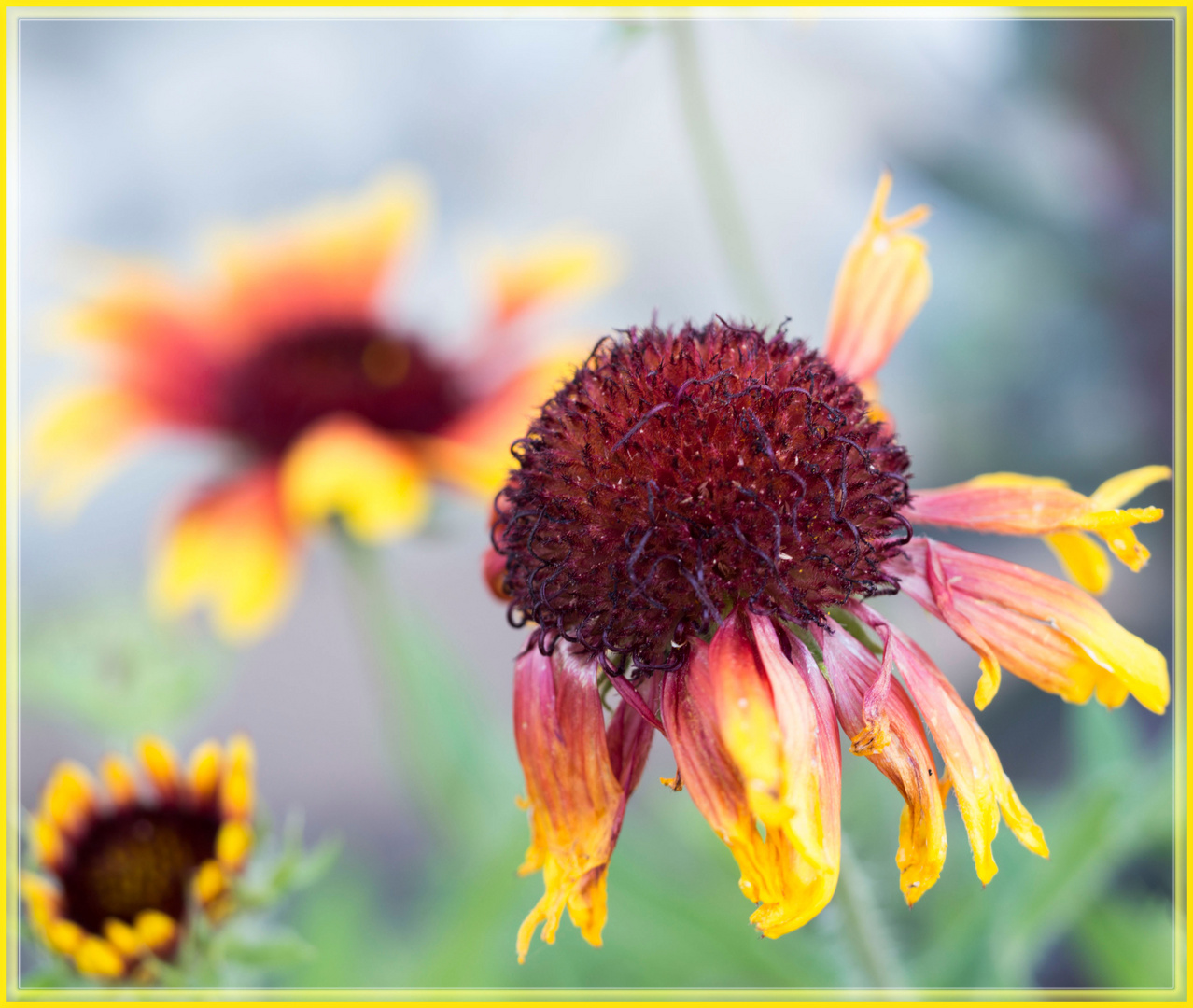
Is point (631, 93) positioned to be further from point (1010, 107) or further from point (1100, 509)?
point (1100, 509)

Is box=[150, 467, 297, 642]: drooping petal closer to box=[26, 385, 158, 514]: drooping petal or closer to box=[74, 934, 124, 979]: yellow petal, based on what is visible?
box=[26, 385, 158, 514]: drooping petal

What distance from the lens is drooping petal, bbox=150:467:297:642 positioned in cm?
67

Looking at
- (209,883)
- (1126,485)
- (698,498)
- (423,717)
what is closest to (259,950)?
(209,883)

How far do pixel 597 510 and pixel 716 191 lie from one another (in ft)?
1.35

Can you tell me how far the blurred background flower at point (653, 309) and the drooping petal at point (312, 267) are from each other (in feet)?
0.25

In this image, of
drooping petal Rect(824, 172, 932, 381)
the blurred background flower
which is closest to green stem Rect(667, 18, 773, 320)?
the blurred background flower

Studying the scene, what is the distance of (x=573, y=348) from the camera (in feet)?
2.43

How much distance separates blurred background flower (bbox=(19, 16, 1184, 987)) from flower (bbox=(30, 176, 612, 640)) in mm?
69

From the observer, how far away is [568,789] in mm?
351

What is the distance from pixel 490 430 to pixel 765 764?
470mm

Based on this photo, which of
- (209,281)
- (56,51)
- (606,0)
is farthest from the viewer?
(56,51)

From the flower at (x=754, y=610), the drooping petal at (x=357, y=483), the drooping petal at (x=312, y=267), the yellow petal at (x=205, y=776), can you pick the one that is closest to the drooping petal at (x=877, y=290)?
the flower at (x=754, y=610)

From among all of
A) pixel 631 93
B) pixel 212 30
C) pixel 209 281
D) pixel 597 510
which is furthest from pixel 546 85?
pixel 597 510

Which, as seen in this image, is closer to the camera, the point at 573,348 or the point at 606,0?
the point at 606,0
